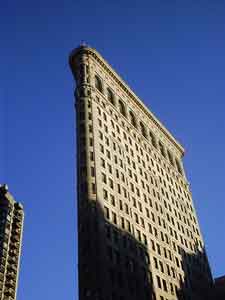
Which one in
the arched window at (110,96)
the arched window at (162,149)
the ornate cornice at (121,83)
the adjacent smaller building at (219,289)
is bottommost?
the adjacent smaller building at (219,289)

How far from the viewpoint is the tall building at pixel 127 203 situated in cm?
6156

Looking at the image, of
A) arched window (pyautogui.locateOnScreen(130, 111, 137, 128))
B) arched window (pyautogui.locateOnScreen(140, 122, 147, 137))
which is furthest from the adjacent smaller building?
arched window (pyautogui.locateOnScreen(130, 111, 137, 128))

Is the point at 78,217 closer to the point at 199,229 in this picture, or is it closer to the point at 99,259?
the point at 99,259

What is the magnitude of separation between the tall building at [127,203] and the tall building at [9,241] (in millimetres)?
48981

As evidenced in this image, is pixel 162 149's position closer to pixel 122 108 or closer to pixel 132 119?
pixel 132 119

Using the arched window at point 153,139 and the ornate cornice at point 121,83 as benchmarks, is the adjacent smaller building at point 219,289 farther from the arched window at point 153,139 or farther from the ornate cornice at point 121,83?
the ornate cornice at point 121,83

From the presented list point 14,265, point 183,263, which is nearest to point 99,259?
point 183,263

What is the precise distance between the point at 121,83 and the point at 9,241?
58.7 m

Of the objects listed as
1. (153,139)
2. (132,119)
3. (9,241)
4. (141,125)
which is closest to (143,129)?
(141,125)

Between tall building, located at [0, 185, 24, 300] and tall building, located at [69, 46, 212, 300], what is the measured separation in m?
49.0

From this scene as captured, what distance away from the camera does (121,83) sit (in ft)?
352

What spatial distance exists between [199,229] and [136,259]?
42.9 meters

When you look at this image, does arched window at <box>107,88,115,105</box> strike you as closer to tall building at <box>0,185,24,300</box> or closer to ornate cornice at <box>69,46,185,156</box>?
ornate cornice at <box>69,46,185,156</box>

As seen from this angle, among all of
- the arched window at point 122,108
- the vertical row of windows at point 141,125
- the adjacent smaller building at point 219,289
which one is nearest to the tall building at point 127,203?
the arched window at point 122,108
